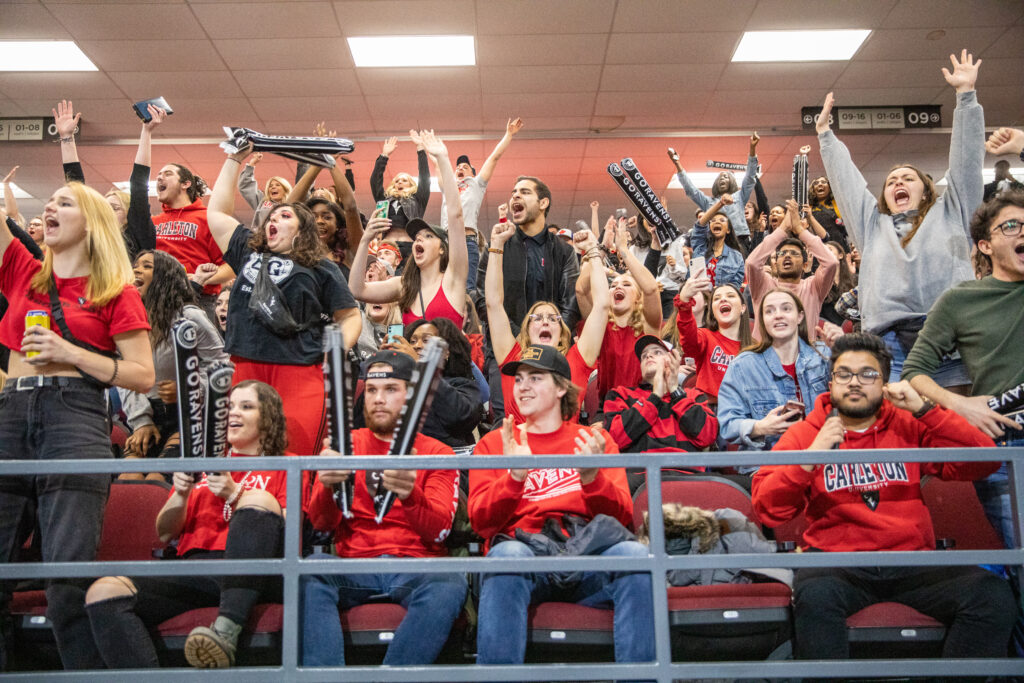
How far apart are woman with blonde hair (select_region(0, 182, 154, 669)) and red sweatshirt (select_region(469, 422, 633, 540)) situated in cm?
104

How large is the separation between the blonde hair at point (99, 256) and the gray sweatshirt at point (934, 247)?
2800 millimetres

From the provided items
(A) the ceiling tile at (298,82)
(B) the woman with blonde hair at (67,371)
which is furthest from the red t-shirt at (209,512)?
(A) the ceiling tile at (298,82)

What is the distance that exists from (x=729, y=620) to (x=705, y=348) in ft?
6.83

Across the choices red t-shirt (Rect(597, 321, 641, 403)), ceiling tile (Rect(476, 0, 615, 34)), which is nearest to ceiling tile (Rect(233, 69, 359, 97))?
ceiling tile (Rect(476, 0, 615, 34))

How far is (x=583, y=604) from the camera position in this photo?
2.27 m

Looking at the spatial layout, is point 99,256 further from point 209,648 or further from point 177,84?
point 177,84

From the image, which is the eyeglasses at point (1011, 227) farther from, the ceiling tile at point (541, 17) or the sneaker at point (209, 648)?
the ceiling tile at point (541, 17)

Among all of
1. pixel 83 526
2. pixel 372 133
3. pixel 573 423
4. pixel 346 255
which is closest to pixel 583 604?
pixel 573 423

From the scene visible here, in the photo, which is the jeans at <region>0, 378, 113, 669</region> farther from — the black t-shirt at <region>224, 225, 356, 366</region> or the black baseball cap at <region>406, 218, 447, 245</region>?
the black baseball cap at <region>406, 218, 447, 245</region>

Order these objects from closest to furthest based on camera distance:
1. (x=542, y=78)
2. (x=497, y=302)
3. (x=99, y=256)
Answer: (x=99, y=256) < (x=497, y=302) < (x=542, y=78)

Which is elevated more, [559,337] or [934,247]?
[934,247]

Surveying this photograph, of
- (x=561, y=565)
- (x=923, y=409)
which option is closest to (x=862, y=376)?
(x=923, y=409)

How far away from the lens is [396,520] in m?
2.46

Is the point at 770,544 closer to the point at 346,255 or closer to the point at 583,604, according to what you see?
the point at 583,604
